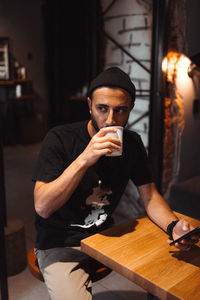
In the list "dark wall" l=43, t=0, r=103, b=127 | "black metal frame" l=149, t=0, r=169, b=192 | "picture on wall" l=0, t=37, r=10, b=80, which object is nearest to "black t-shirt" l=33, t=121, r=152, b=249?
"black metal frame" l=149, t=0, r=169, b=192

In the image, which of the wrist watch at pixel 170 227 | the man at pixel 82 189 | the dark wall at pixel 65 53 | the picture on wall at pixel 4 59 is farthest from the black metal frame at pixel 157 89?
the picture on wall at pixel 4 59

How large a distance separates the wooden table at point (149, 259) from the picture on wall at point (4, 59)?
6.06 meters

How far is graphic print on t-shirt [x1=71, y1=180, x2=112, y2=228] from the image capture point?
1398 mm

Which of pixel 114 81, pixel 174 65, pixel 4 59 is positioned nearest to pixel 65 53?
pixel 4 59

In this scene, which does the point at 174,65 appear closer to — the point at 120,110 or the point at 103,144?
the point at 120,110

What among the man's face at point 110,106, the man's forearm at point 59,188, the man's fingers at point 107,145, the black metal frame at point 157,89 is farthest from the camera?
the black metal frame at point 157,89

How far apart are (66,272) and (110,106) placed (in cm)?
71

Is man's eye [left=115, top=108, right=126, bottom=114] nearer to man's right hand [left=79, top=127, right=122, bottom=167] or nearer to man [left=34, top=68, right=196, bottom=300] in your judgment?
man [left=34, top=68, right=196, bottom=300]

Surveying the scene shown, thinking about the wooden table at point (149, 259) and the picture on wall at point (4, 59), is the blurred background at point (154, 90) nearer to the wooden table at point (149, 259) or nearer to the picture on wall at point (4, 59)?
the wooden table at point (149, 259)

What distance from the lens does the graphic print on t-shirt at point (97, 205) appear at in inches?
55.1

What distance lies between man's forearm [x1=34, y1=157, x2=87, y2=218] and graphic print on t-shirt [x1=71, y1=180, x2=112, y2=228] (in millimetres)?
202

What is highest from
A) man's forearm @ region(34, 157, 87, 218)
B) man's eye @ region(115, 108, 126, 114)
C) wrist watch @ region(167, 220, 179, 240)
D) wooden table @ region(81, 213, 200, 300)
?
man's eye @ region(115, 108, 126, 114)

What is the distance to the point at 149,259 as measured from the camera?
105 centimetres

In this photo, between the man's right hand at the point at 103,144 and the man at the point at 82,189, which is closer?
the man's right hand at the point at 103,144
